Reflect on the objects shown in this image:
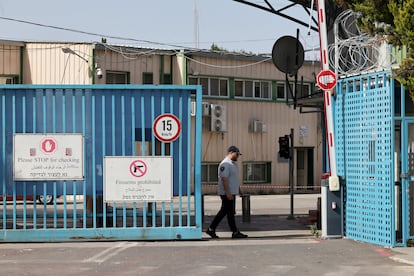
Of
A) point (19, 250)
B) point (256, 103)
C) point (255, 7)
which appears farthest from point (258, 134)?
point (19, 250)

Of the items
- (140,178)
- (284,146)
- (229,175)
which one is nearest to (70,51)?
(284,146)

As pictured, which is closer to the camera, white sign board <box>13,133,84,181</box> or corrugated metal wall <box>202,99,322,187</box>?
white sign board <box>13,133,84,181</box>

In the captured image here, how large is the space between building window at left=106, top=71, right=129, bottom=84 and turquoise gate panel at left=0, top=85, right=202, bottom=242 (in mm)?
18413

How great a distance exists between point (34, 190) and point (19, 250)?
123cm

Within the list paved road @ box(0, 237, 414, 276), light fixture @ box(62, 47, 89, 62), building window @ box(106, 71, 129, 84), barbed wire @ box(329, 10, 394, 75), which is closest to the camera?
paved road @ box(0, 237, 414, 276)

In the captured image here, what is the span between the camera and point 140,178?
1302 centimetres

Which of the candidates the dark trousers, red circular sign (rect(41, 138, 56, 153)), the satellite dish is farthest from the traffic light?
red circular sign (rect(41, 138, 56, 153))

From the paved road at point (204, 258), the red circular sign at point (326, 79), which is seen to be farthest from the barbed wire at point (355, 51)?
the paved road at point (204, 258)

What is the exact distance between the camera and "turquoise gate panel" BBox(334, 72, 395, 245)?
474 inches

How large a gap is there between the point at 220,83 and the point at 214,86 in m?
0.36

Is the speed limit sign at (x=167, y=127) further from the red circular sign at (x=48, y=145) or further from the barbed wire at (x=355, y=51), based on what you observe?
the barbed wire at (x=355, y=51)

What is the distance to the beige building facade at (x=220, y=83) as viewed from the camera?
100 ft

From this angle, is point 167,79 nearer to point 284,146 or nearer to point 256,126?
point 256,126

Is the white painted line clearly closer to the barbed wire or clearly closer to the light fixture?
the barbed wire
